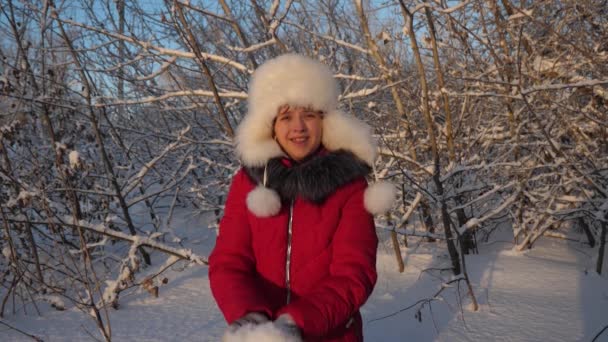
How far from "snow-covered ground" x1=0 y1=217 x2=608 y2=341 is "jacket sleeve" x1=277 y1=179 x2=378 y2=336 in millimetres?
1539

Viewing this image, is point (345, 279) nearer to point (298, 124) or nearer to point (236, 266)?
point (236, 266)

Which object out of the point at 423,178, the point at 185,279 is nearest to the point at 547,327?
the point at 423,178

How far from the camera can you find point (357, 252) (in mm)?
1246

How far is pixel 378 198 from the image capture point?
4.27ft

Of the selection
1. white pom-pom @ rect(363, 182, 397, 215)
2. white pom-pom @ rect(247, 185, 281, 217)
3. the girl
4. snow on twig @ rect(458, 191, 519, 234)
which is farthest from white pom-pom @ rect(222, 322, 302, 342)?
Result: snow on twig @ rect(458, 191, 519, 234)

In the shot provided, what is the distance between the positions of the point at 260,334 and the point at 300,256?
38 centimetres

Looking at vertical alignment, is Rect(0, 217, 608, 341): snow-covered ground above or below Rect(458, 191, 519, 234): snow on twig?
below

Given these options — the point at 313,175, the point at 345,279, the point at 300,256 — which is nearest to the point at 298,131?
the point at 313,175

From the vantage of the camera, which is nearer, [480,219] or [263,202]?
[263,202]

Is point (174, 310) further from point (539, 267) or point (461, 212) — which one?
point (539, 267)

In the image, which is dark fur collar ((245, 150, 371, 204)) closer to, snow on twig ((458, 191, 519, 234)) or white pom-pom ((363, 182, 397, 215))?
white pom-pom ((363, 182, 397, 215))

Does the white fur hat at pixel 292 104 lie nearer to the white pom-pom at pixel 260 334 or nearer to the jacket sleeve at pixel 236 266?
the jacket sleeve at pixel 236 266

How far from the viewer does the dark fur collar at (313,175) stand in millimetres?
1312

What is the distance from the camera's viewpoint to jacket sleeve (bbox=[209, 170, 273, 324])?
119 centimetres
